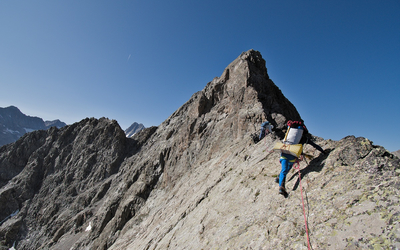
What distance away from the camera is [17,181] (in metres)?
68.1

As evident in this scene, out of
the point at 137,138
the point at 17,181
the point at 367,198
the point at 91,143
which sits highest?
the point at 137,138

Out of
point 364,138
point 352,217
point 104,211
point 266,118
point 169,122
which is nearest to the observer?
point 352,217

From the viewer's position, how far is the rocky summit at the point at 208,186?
5133 millimetres

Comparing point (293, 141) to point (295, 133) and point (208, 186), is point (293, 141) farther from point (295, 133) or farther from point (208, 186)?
point (208, 186)

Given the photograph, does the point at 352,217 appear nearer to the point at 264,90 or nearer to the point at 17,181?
the point at 264,90

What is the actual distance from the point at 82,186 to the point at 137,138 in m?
23.2

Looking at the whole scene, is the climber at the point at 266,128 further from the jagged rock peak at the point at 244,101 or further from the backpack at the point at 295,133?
A: the backpack at the point at 295,133

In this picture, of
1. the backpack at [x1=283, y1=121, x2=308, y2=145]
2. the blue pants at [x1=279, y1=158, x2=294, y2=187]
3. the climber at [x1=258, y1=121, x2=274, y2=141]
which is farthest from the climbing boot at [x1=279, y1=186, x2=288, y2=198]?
the climber at [x1=258, y1=121, x2=274, y2=141]

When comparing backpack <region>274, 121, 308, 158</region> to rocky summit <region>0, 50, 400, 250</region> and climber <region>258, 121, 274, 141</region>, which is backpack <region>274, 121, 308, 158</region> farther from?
climber <region>258, 121, 274, 141</region>

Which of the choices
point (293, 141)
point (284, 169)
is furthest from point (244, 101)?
point (284, 169)

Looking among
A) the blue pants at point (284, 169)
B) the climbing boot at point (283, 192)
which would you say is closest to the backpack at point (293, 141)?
the blue pants at point (284, 169)

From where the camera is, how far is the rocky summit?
5.13m

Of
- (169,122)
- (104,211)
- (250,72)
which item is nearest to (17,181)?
(104,211)

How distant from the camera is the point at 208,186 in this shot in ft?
44.7
